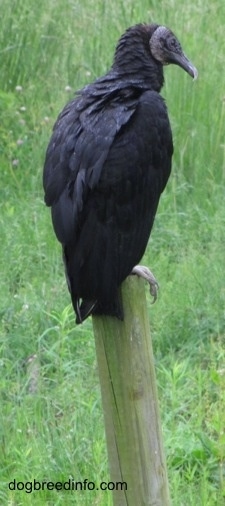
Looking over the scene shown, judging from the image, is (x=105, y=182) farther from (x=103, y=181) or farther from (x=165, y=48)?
(x=165, y=48)

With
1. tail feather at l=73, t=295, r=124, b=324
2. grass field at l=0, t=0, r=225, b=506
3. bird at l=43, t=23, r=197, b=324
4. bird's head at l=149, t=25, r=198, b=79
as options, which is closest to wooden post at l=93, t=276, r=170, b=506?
tail feather at l=73, t=295, r=124, b=324

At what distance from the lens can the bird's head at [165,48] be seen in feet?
11.0

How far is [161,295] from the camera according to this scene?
4340 mm

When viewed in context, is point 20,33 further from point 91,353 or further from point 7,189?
point 91,353

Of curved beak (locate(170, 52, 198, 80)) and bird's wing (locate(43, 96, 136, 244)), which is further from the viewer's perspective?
curved beak (locate(170, 52, 198, 80))

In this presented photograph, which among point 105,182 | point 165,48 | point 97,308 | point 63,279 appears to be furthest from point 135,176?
point 63,279

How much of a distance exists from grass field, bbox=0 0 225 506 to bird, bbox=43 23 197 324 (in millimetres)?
588

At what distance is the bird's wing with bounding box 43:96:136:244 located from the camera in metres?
2.86

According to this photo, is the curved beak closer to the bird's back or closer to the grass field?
the bird's back

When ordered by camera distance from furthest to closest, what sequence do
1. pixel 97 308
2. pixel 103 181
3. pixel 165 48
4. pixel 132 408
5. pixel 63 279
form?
1. pixel 63 279
2. pixel 165 48
3. pixel 103 181
4. pixel 97 308
5. pixel 132 408

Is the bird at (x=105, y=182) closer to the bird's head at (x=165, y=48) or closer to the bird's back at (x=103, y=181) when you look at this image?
the bird's back at (x=103, y=181)

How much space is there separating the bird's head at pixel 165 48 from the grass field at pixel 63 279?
0.86 m

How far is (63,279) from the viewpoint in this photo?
4559 millimetres

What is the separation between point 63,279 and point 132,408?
2.03 metres
